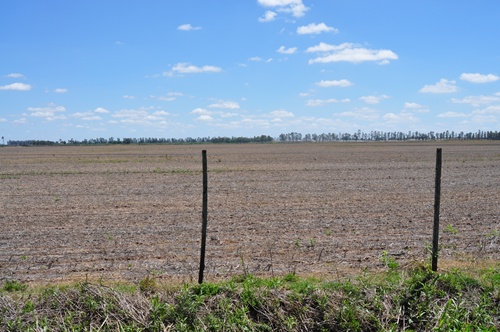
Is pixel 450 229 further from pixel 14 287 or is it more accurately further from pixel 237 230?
pixel 14 287

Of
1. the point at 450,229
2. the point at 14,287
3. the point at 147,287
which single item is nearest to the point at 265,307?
the point at 147,287

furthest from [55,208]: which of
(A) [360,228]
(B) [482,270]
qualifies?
(B) [482,270]

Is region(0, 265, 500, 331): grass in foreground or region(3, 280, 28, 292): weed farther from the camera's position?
region(3, 280, 28, 292): weed

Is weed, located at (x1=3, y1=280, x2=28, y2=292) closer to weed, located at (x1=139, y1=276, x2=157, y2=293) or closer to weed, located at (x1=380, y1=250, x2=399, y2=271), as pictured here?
weed, located at (x1=139, y1=276, x2=157, y2=293)

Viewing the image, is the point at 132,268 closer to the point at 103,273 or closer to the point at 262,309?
the point at 103,273

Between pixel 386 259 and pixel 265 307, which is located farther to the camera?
pixel 386 259

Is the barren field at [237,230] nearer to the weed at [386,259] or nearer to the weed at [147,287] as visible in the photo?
the weed at [386,259]

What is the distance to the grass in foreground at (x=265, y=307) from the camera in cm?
591

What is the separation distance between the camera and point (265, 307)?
6258 mm

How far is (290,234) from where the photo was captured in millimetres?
12242

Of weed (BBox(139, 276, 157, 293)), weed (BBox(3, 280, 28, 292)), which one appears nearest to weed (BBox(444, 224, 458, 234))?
weed (BBox(139, 276, 157, 293))

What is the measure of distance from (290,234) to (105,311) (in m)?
6.95

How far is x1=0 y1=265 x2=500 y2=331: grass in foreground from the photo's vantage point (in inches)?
233

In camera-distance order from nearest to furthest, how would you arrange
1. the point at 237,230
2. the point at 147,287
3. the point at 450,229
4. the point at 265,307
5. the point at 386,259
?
the point at 265,307 → the point at 147,287 → the point at 386,259 → the point at 450,229 → the point at 237,230
